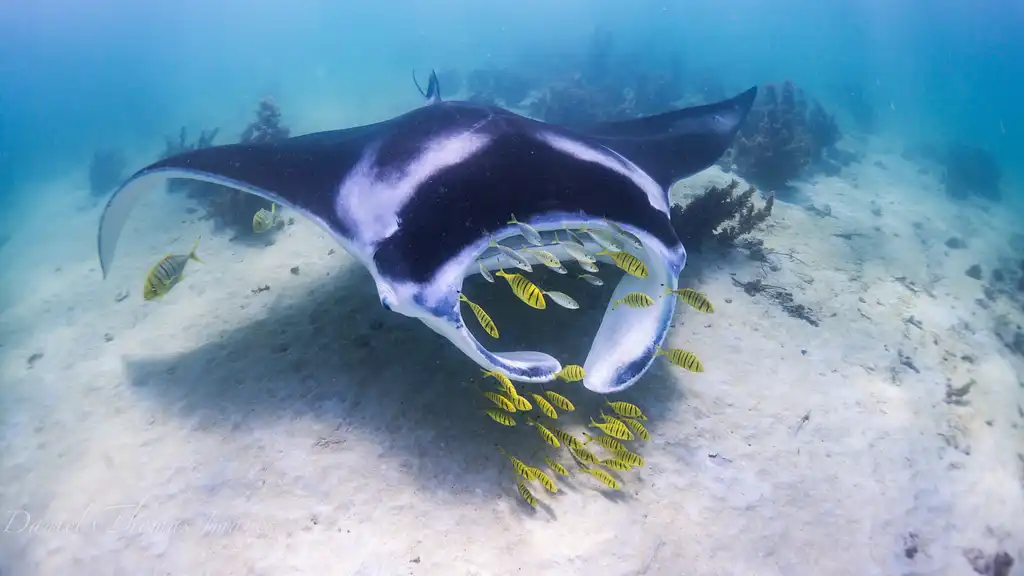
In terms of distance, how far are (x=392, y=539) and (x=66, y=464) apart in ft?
9.65

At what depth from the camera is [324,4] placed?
103 m

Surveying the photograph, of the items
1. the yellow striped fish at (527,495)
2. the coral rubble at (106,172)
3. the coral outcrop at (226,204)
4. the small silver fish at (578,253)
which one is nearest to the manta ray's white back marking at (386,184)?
the small silver fish at (578,253)

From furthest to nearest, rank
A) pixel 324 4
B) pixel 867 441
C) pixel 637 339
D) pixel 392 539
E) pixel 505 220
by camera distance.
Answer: pixel 324 4
pixel 867 441
pixel 637 339
pixel 505 220
pixel 392 539

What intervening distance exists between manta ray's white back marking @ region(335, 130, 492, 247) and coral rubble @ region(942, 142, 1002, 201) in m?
18.1

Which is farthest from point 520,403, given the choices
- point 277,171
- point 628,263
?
point 277,171

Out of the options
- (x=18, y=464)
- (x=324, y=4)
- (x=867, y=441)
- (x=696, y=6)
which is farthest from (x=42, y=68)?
(x=696, y=6)

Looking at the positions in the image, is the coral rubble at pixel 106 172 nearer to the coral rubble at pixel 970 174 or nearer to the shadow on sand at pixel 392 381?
the shadow on sand at pixel 392 381

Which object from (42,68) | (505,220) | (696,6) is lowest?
(42,68)

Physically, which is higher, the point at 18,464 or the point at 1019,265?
the point at 18,464

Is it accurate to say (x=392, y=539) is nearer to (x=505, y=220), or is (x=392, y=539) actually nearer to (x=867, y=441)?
(x=505, y=220)

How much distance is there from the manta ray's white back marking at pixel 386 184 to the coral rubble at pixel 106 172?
53.2 feet

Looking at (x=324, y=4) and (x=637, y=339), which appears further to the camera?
(x=324, y=4)

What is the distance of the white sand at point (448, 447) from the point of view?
3164mm

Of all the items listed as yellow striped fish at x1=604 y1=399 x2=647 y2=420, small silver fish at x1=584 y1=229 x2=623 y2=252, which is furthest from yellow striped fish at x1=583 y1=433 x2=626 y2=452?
small silver fish at x1=584 y1=229 x2=623 y2=252
